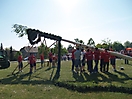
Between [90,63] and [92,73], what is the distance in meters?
1.01

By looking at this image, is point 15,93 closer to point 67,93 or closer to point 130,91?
point 67,93

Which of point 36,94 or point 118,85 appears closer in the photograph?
point 36,94

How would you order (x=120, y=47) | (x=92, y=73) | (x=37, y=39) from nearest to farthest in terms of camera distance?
(x=92, y=73)
(x=37, y=39)
(x=120, y=47)

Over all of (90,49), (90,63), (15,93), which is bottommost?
(15,93)

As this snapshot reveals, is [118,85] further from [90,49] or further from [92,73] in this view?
[90,49]

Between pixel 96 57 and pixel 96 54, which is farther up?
pixel 96 54

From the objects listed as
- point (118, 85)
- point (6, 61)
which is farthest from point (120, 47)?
point (118, 85)

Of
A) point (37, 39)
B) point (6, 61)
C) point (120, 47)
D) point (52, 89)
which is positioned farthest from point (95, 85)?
point (120, 47)

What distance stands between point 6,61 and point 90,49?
41.2ft

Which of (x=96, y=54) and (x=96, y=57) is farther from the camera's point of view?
(x=96, y=54)

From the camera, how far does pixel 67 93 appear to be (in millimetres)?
9961

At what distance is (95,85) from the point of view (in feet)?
34.8

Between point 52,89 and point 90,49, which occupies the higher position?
point 90,49

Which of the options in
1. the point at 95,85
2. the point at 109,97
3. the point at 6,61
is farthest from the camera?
the point at 6,61
